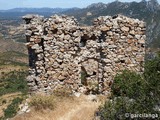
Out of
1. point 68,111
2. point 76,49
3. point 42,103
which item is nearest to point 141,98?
point 68,111

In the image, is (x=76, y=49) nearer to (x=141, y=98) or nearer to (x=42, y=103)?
(x=42, y=103)

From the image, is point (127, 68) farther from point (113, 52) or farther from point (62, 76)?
point (62, 76)

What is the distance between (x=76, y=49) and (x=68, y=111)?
104 inches

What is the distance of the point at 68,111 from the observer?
1322 centimetres

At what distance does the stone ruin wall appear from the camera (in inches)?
554

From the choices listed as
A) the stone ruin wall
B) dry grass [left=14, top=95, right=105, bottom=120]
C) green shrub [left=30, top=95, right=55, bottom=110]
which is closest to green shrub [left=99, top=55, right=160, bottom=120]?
dry grass [left=14, top=95, right=105, bottom=120]

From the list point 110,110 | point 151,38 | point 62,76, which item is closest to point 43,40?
point 62,76

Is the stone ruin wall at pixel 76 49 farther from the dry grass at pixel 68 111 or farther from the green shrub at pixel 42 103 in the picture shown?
the green shrub at pixel 42 103

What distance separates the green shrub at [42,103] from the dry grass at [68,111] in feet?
0.57

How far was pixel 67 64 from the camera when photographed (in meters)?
14.3

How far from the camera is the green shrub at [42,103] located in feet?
42.7

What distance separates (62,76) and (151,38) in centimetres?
11994

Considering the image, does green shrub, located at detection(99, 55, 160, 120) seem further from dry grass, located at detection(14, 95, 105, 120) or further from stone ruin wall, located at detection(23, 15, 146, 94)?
stone ruin wall, located at detection(23, 15, 146, 94)

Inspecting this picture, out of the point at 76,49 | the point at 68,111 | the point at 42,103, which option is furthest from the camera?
the point at 76,49
